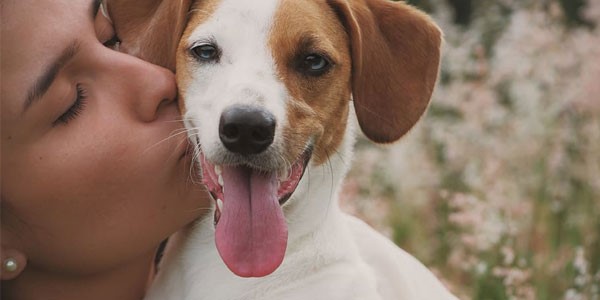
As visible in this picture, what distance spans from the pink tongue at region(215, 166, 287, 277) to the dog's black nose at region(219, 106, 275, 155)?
0.37 ft

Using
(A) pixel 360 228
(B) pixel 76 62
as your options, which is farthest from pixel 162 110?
(A) pixel 360 228

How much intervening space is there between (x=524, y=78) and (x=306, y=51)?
2551mm

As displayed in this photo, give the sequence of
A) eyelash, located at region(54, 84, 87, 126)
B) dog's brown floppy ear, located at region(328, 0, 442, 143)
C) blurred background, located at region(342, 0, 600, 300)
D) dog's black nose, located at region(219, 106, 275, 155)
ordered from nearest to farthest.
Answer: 1. dog's black nose, located at region(219, 106, 275, 155)
2. eyelash, located at region(54, 84, 87, 126)
3. dog's brown floppy ear, located at region(328, 0, 442, 143)
4. blurred background, located at region(342, 0, 600, 300)

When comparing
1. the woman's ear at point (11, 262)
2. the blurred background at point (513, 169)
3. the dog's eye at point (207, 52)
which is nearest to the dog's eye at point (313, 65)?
the dog's eye at point (207, 52)

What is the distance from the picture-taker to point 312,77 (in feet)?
9.11

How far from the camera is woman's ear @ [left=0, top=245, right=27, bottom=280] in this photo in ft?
8.64

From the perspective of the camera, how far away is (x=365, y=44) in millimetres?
2922

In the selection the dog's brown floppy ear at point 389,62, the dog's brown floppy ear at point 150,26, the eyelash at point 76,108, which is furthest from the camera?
the dog's brown floppy ear at point 389,62

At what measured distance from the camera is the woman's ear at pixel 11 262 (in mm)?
2635

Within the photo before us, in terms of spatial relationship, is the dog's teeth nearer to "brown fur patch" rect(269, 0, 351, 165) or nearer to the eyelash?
"brown fur patch" rect(269, 0, 351, 165)

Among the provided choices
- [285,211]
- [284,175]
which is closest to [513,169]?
[285,211]

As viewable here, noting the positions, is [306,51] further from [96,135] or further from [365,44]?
[96,135]

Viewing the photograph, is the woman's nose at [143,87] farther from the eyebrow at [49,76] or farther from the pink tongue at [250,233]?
the pink tongue at [250,233]

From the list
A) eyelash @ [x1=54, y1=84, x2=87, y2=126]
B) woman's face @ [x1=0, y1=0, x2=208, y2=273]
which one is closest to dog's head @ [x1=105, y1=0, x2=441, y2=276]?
woman's face @ [x1=0, y1=0, x2=208, y2=273]
